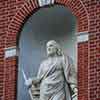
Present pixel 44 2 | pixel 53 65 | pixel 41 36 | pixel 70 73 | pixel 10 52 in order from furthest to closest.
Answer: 1. pixel 41 36
2. pixel 10 52
3. pixel 44 2
4. pixel 53 65
5. pixel 70 73

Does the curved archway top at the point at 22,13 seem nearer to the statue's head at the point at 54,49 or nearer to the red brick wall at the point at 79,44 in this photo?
the red brick wall at the point at 79,44

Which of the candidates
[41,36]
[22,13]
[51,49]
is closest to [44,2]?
[22,13]

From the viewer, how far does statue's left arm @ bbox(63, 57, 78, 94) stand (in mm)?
16984

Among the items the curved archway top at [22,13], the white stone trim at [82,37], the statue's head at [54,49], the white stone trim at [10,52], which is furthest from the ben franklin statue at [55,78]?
the curved archway top at [22,13]

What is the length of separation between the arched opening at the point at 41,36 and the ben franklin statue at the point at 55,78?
424mm

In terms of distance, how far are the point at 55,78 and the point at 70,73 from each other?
0.39 m

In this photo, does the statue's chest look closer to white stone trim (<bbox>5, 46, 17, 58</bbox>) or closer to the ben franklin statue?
the ben franklin statue

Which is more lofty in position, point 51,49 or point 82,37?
point 82,37

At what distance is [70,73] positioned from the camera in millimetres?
17172

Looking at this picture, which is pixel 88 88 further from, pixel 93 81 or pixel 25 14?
pixel 25 14

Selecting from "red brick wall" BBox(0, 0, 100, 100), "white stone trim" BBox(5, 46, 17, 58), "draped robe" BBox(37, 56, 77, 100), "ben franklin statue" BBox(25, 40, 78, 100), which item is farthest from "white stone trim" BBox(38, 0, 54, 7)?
"draped robe" BBox(37, 56, 77, 100)

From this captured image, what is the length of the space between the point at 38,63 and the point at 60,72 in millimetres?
1115

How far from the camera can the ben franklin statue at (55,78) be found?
56.0ft

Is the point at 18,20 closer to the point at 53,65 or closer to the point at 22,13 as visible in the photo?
the point at 22,13
